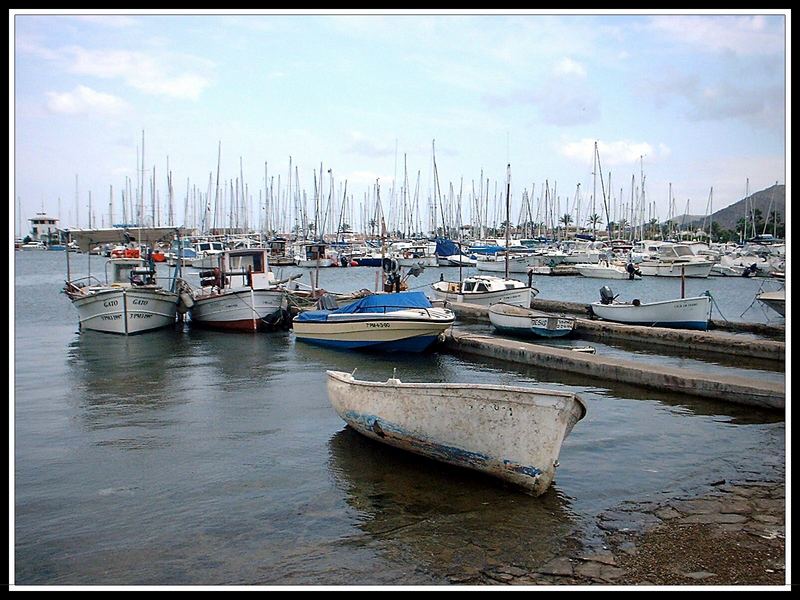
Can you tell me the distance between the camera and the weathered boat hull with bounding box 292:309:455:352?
65.9 ft

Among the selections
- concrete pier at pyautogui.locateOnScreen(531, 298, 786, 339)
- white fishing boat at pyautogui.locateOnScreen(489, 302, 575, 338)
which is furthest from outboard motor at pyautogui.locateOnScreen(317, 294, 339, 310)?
concrete pier at pyautogui.locateOnScreen(531, 298, 786, 339)

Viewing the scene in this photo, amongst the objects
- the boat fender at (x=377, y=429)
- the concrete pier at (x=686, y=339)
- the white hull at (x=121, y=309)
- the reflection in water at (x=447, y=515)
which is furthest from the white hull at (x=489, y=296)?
the reflection in water at (x=447, y=515)

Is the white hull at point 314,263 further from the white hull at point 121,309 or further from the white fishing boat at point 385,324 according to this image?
the white fishing boat at point 385,324

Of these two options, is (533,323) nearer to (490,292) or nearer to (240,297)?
(490,292)

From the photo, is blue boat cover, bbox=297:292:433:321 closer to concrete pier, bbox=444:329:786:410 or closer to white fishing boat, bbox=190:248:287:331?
concrete pier, bbox=444:329:786:410

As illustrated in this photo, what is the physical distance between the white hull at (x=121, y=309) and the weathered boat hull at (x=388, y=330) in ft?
25.1

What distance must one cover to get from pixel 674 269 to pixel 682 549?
53.1 m

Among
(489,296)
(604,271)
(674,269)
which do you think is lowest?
(489,296)

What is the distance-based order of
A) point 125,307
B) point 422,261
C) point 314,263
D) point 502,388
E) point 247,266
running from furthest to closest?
point 422,261
point 314,263
point 247,266
point 125,307
point 502,388

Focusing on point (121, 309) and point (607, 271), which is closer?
point (121, 309)

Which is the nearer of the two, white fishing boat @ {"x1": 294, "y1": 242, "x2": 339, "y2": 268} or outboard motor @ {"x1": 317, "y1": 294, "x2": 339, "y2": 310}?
outboard motor @ {"x1": 317, "y1": 294, "x2": 339, "y2": 310}

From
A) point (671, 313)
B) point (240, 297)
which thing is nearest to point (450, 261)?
point (240, 297)

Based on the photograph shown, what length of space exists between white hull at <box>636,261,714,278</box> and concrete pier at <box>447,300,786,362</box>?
3498 centimetres

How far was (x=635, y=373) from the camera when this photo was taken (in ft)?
50.1
